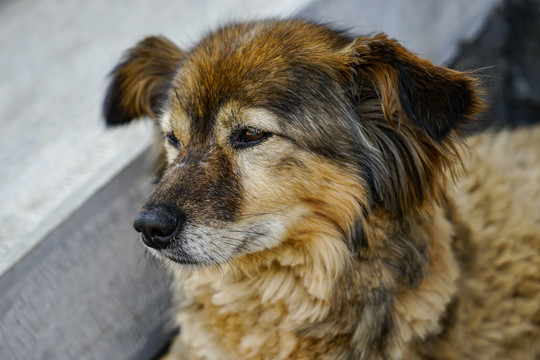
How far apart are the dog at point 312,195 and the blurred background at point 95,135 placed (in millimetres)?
529

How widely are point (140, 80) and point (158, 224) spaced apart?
0.98m

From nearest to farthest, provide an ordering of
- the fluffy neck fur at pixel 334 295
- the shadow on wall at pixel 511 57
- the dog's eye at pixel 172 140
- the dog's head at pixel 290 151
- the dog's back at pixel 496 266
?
the dog's head at pixel 290 151 < the fluffy neck fur at pixel 334 295 < the dog's eye at pixel 172 140 < the dog's back at pixel 496 266 < the shadow on wall at pixel 511 57

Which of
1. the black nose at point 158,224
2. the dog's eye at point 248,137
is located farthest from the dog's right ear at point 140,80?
the black nose at point 158,224

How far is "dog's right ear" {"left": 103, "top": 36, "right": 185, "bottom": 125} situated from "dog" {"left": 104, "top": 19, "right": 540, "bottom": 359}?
27 centimetres

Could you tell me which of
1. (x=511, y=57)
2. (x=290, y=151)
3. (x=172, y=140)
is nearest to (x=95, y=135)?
(x=172, y=140)

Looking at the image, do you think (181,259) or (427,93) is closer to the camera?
(427,93)

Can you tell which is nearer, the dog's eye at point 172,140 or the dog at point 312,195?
the dog at point 312,195

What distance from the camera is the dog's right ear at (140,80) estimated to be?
255cm

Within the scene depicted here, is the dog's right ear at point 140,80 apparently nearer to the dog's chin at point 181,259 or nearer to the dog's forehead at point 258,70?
the dog's forehead at point 258,70

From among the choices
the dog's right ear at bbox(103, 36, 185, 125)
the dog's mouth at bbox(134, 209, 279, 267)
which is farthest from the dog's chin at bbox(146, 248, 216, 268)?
the dog's right ear at bbox(103, 36, 185, 125)

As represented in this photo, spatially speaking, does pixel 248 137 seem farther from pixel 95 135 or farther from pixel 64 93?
pixel 64 93

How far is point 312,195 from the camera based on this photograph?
6.67 feet

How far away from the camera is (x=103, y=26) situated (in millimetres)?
4055

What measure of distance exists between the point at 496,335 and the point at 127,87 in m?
2.10
